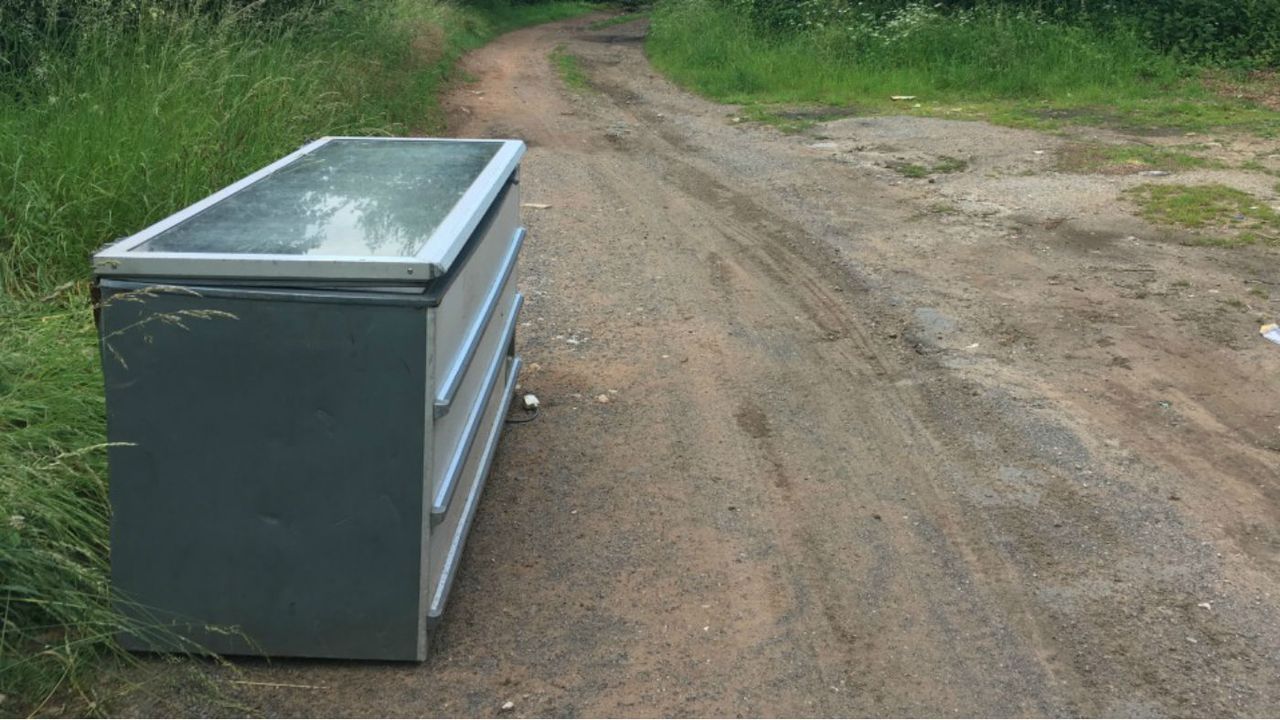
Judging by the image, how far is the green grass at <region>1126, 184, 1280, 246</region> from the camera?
343 inches

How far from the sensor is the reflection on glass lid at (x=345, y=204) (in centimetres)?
378

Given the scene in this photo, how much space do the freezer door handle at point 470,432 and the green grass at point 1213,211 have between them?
559 centimetres

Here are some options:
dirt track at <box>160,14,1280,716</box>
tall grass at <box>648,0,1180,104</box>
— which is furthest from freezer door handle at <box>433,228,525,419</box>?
tall grass at <box>648,0,1180,104</box>

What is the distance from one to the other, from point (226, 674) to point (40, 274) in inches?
133

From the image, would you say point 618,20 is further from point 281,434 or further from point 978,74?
point 281,434

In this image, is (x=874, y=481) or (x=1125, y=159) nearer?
(x=874, y=481)

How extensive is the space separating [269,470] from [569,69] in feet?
61.2

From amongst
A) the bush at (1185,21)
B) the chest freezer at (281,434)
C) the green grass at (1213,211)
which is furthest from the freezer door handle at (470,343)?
the bush at (1185,21)

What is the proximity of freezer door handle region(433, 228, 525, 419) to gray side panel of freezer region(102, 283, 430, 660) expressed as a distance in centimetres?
14

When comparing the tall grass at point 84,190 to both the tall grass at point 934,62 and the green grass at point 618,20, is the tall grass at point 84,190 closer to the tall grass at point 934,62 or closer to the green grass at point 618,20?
the tall grass at point 934,62

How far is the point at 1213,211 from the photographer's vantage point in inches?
368

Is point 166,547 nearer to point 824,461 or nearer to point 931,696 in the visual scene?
point 931,696

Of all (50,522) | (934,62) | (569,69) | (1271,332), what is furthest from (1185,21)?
(50,522)

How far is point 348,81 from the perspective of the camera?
11773mm
